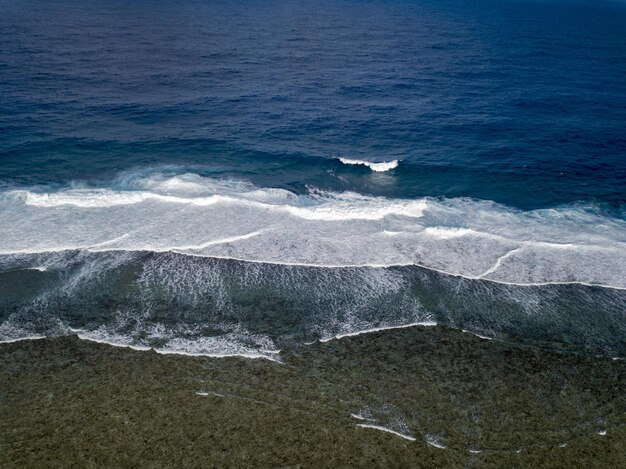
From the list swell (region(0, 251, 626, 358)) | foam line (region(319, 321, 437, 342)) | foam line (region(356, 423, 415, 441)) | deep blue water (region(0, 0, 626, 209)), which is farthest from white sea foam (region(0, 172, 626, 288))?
foam line (region(356, 423, 415, 441))

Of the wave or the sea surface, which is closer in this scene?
the sea surface

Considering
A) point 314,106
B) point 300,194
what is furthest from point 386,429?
point 314,106

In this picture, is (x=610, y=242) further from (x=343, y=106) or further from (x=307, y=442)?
(x=343, y=106)

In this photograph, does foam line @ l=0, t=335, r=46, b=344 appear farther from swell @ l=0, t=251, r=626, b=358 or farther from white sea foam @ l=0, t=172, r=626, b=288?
white sea foam @ l=0, t=172, r=626, b=288

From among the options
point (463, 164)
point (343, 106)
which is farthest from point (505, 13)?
point (463, 164)

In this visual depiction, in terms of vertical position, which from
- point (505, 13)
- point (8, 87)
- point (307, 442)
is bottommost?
point (307, 442)

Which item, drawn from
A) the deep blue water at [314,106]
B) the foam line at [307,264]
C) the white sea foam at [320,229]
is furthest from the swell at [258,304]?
the deep blue water at [314,106]

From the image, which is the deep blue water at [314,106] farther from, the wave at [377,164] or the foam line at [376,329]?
the foam line at [376,329]
